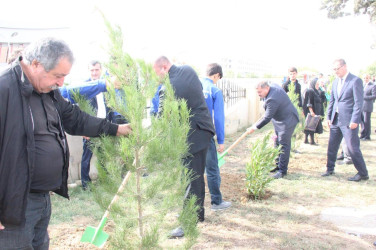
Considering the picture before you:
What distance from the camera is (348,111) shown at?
512cm

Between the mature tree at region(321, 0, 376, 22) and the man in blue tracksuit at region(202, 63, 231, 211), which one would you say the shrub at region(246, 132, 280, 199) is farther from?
the mature tree at region(321, 0, 376, 22)

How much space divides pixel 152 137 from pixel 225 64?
480 inches

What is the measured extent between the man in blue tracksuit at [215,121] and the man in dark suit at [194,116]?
1.89 feet

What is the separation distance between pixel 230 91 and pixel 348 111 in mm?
5346

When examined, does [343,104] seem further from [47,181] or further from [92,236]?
[47,181]

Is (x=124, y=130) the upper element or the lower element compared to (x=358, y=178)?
upper

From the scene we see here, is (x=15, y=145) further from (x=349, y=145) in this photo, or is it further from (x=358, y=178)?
(x=358, y=178)

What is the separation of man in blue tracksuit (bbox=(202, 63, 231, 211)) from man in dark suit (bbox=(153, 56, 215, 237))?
1.89ft

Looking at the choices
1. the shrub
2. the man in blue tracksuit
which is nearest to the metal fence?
the shrub

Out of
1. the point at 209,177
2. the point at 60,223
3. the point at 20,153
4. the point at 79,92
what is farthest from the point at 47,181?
the point at 209,177

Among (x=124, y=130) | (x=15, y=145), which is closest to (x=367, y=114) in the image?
(x=124, y=130)

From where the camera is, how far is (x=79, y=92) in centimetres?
256

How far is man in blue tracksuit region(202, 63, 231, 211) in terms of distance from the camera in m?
3.98

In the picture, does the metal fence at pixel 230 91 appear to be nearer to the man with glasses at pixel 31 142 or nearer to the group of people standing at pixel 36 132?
the group of people standing at pixel 36 132
